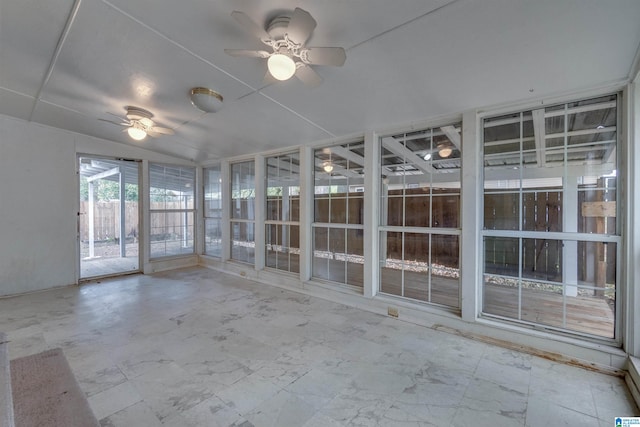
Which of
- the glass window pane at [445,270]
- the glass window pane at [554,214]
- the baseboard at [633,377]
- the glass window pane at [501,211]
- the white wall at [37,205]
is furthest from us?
the white wall at [37,205]

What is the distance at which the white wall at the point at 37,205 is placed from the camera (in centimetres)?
427

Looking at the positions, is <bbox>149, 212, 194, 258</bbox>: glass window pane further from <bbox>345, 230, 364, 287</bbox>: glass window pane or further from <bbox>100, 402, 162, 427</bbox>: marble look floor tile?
<bbox>100, 402, 162, 427</bbox>: marble look floor tile

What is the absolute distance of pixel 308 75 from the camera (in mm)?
2115

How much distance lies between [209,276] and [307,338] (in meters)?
3.45

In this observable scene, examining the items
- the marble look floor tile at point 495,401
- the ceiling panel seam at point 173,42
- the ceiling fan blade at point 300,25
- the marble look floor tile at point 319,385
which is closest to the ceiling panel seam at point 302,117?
the ceiling panel seam at point 173,42

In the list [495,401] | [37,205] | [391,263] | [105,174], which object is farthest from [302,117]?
[105,174]

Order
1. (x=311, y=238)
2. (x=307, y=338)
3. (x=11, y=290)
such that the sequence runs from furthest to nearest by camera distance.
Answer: (x=311, y=238), (x=11, y=290), (x=307, y=338)

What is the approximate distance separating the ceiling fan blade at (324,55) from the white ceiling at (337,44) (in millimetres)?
231

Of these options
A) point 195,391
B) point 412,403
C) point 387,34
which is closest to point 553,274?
point 412,403

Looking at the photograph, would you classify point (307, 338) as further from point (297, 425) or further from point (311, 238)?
point (311, 238)

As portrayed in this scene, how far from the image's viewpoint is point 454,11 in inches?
67.1

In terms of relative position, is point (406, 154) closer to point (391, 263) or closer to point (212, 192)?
point (391, 263)

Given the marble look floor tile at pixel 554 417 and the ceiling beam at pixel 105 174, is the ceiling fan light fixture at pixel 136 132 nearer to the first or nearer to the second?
the ceiling beam at pixel 105 174

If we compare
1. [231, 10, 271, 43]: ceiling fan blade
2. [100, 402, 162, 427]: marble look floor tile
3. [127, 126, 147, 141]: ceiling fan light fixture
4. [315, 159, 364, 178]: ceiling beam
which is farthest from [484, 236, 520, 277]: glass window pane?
[127, 126, 147, 141]: ceiling fan light fixture
